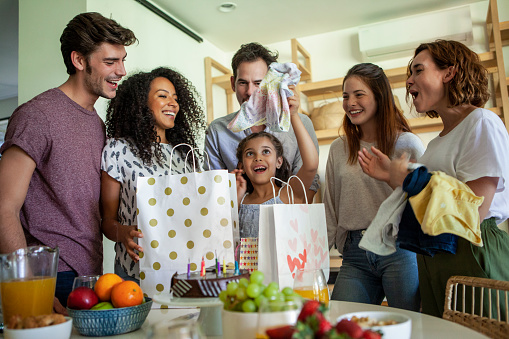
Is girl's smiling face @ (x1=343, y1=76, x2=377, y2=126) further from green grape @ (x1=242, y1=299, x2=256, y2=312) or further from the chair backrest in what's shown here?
green grape @ (x1=242, y1=299, x2=256, y2=312)

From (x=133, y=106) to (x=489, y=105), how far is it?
3.07m

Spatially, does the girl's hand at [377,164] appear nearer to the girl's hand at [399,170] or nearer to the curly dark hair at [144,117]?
the girl's hand at [399,170]

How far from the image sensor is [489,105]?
367 cm

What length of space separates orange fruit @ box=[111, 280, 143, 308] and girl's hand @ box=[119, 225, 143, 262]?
1.11ft

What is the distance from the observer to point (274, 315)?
616 millimetres

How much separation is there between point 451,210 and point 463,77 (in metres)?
0.52

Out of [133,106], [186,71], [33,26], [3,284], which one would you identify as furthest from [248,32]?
[3,284]

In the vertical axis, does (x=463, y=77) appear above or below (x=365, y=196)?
above

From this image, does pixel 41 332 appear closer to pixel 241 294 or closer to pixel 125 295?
pixel 125 295

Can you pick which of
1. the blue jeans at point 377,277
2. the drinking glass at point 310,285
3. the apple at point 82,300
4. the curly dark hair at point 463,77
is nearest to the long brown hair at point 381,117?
the curly dark hair at point 463,77

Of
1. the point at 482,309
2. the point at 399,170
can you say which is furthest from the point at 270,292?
the point at 399,170

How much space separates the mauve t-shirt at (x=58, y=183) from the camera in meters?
1.48

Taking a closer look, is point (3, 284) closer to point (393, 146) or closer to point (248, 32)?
point (393, 146)

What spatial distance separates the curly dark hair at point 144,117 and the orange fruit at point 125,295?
69 centimetres
